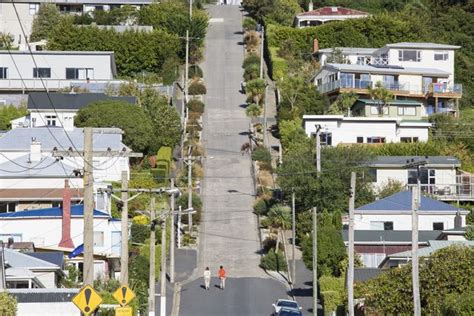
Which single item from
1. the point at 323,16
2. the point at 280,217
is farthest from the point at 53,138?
the point at 323,16

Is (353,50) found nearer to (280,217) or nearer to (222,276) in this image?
(280,217)

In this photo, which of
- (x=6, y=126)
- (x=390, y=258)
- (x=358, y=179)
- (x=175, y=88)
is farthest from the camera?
(x=175, y=88)

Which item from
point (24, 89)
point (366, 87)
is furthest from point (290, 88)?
point (24, 89)

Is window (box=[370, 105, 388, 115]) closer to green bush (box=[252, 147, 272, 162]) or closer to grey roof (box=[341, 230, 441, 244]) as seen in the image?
green bush (box=[252, 147, 272, 162])

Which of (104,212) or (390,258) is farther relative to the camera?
(104,212)

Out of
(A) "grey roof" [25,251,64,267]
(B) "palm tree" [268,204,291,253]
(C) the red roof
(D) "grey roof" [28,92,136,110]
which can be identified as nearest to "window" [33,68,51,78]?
(D) "grey roof" [28,92,136,110]

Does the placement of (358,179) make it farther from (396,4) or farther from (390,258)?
(396,4)
